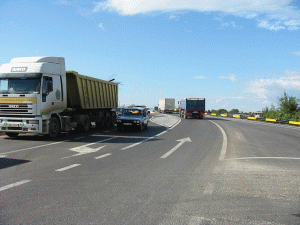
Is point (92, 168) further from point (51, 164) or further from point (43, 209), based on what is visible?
point (43, 209)

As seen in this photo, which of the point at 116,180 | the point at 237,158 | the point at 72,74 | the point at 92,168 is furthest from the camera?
the point at 72,74

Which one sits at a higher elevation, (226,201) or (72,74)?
(72,74)

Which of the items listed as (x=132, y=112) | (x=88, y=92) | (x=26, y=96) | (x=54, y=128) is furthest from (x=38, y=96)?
(x=132, y=112)

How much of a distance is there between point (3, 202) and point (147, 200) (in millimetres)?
2214

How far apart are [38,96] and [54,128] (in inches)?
79.3

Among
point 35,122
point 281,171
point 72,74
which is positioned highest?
point 72,74

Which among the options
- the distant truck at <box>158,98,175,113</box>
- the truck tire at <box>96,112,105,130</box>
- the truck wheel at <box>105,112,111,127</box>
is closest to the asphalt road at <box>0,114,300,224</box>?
the truck tire at <box>96,112,105,130</box>

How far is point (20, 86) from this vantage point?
13359 millimetres

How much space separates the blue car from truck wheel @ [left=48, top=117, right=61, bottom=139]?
5.02 meters

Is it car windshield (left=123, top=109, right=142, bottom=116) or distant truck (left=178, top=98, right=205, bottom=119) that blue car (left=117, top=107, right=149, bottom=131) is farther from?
distant truck (left=178, top=98, right=205, bottom=119)

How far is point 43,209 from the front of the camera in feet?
13.9

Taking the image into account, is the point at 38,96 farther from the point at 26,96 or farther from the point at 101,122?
the point at 101,122

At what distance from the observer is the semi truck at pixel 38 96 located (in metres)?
13.2

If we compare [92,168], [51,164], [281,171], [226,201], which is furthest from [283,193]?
[51,164]
